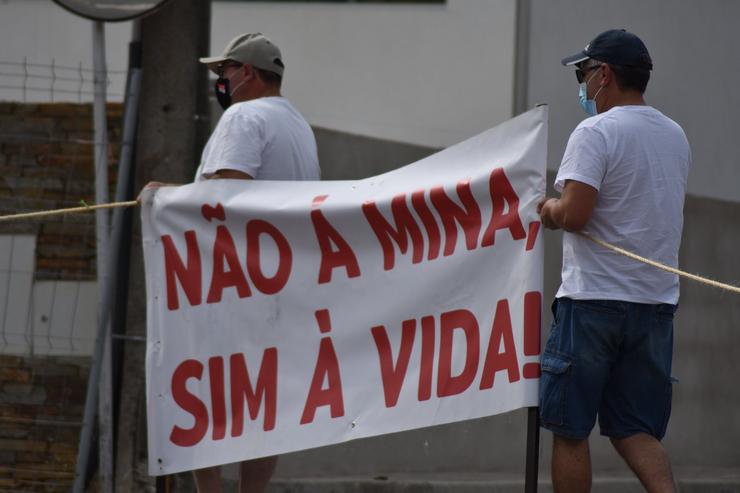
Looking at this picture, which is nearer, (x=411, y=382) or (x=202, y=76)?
(x=411, y=382)

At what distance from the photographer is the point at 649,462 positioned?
13.5 feet

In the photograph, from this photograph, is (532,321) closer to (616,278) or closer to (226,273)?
(616,278)

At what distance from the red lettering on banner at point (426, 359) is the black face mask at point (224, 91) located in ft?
4.19

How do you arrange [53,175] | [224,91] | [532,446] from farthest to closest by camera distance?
[53,175] < [224,91] < [532,446]

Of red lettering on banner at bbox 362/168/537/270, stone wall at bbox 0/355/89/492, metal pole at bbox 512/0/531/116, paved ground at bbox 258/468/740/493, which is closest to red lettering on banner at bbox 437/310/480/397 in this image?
red lettering on banner at bbox 362/168/537/270

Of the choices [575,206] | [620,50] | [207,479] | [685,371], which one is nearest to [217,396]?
[207,479]

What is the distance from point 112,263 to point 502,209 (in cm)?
216

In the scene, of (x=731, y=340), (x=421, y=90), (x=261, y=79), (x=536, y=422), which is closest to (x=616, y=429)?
(x=536, y=422)

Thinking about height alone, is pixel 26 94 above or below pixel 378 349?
above

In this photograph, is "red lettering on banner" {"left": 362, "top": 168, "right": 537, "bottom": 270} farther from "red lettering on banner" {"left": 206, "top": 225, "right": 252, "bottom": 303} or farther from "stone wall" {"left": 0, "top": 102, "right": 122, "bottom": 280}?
"stone wall" {"left": 0, "top": 102, "right": 122, "bottom": 280}

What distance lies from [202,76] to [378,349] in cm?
182

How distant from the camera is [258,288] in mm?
4648

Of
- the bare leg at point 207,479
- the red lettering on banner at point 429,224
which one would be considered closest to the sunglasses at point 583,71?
the red lettering on banner at point 429,224

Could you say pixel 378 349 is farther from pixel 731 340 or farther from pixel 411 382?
pixel 731 340
